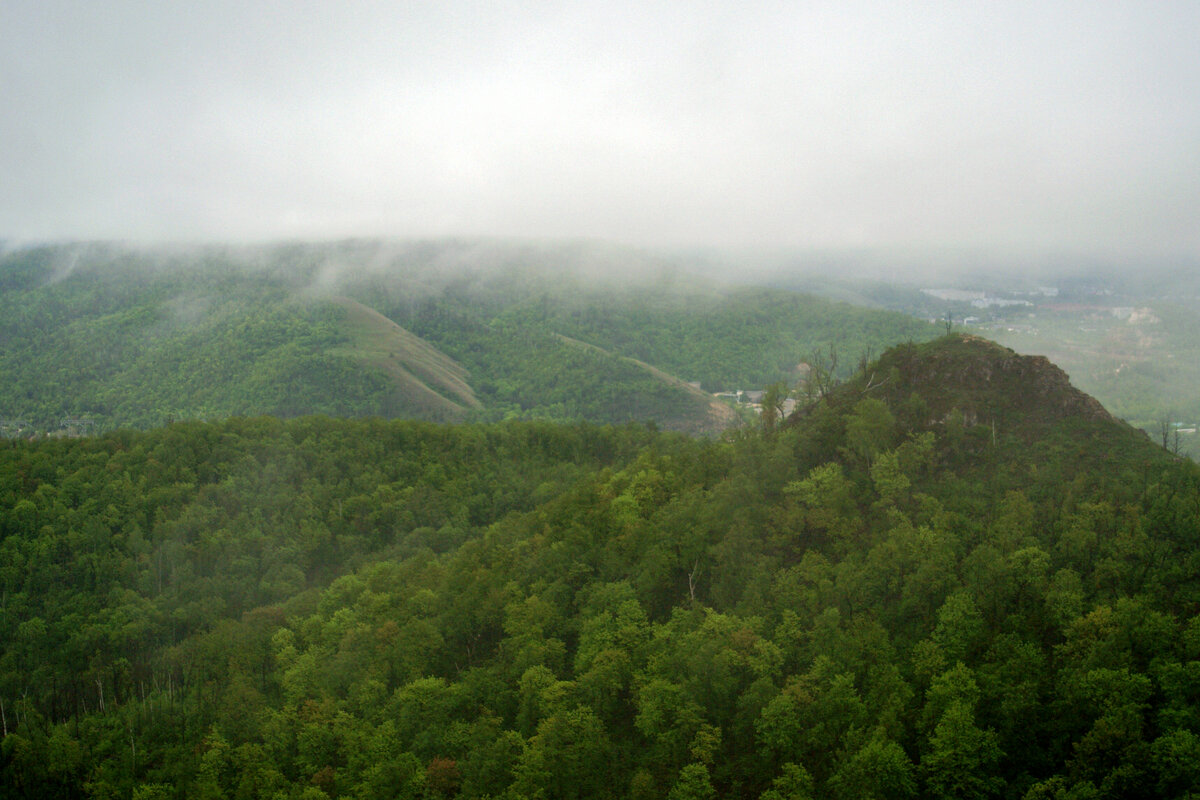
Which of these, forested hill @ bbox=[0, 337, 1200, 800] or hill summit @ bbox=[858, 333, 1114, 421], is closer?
forested hill @ bbox=[0, 337, 1200, 800]

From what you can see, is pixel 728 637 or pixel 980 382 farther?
pixel 980 382

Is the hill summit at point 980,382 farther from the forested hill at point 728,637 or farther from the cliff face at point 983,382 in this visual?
the forested hill at point 728,637

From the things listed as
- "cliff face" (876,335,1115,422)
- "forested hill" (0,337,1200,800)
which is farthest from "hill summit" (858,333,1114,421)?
"forested hill" (0,337,1200,800)

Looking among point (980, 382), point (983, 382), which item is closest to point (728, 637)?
point (980, 382)

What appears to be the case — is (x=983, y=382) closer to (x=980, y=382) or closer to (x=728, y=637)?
(x=980, y=382)

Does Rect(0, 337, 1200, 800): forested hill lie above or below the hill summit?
below

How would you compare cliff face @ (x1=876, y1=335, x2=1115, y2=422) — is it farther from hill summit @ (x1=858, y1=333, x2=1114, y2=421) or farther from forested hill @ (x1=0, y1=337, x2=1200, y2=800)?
forested hill @ (x1=0, y1=337, x2=1200, y2=800)

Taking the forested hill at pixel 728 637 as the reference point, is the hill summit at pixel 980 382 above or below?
above

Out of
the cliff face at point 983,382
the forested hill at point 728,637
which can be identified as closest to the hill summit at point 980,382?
the cliff face at point 983,382
